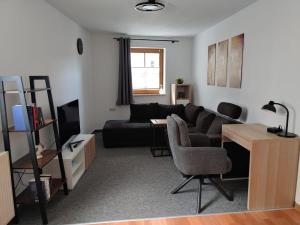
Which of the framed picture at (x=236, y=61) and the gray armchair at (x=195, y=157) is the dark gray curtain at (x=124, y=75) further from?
the gray armchair at (x=195, y=157)

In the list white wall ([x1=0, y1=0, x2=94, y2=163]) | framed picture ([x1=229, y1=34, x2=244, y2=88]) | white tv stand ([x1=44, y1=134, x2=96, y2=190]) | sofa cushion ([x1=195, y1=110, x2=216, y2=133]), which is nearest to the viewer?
white wall ([x1=0, y1=0, x2=94, y2=163])

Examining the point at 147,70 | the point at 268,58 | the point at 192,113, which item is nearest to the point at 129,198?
the point at 268,58

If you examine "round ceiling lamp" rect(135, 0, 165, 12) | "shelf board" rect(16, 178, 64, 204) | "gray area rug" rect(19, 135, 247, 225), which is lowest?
"gray area rug" rect(19, 135, 247, 225)

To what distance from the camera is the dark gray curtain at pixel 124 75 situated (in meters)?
5.61

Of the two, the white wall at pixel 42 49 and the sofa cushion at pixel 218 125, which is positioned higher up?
the white wall at pixel 42 49

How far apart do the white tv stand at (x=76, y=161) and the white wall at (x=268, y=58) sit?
2.51 m

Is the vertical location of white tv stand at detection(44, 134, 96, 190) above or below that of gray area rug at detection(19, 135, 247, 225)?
above

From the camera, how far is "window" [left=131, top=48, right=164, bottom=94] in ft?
19.7

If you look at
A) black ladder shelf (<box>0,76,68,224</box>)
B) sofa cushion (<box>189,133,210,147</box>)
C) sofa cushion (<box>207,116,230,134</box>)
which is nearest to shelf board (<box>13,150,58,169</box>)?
black ladder shelf (<box>0,76,68,224</box>)

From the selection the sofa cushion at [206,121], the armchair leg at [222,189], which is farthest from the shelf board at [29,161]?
the sofa cushion at [206,121]

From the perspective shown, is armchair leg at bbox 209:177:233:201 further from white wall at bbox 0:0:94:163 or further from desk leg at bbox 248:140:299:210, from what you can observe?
white wall at bbox 0:0:94:163

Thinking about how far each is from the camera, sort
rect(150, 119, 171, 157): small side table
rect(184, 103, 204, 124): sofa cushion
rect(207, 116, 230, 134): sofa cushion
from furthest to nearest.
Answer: rect(184, 103, 204, 124): sofa cushion, rect(150, 119, 171, 157): small side table, rect(207, 116, 230, 134): sofa cushion

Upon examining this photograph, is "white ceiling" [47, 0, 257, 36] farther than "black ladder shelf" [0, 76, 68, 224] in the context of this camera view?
Yes

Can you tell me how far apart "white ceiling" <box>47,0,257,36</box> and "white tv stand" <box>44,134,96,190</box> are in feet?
6.78
